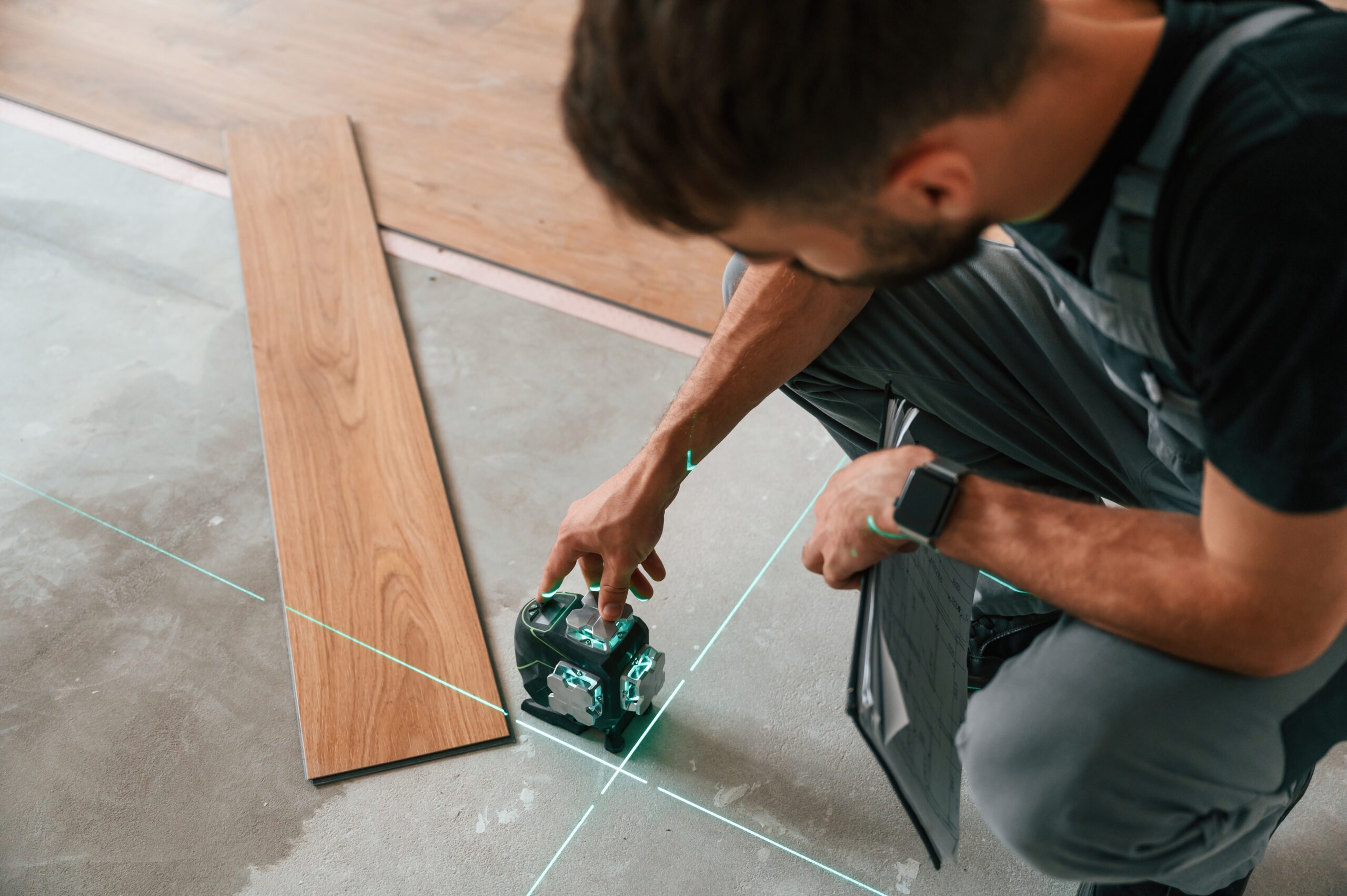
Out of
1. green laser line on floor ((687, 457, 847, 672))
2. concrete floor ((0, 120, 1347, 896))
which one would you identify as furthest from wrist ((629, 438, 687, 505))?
concrete floor ((0, 120, 1347, 896))

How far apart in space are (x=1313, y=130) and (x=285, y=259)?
2.20m

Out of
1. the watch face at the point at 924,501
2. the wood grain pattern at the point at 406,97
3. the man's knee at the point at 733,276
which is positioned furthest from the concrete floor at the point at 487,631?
the watch face at the point at 924,501

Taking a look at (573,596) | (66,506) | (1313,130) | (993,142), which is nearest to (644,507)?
(573,596)

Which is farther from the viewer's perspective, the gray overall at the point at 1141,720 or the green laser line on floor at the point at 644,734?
the green laser line on floor at the point at 644,734

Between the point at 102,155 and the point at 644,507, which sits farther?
the point at 102,155

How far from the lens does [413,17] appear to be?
368cm

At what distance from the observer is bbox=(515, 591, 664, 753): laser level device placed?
144cm

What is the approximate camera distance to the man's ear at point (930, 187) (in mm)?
820

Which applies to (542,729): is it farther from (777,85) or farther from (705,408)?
(777,85)

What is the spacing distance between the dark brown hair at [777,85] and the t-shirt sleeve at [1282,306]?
0.65ft

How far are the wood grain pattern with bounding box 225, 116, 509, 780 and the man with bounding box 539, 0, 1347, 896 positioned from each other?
74cm

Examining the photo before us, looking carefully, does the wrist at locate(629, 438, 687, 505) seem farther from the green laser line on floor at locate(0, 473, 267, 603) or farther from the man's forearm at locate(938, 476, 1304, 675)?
the green laser line on floor at locate(0, 473, 267, 603)

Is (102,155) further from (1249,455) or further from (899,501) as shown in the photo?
(1249,455)

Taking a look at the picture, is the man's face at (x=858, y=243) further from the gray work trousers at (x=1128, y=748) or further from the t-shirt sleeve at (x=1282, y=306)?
the gray work trousers at (x=1128, y=748)
